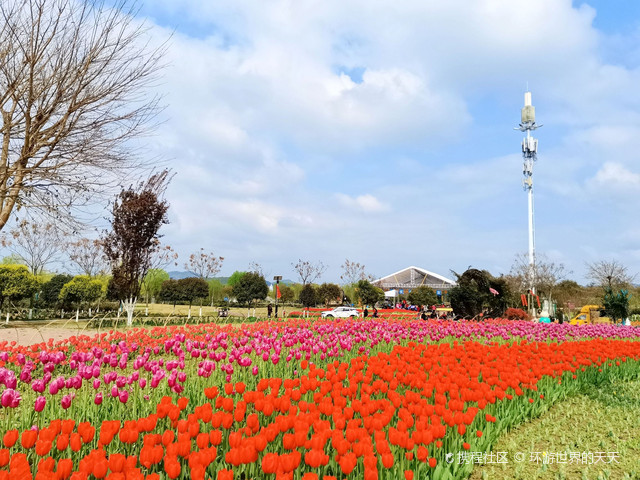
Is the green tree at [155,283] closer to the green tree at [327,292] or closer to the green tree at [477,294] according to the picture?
the green tree at [327,292]

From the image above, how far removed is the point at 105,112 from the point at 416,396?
322 inches

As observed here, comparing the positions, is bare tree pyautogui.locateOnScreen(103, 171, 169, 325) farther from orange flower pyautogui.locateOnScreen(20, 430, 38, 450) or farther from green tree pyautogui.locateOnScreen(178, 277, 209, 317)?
green tree pyautogui.locateOnScreen(178, 277, 209, 317)

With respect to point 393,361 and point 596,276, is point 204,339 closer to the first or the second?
point 393,361

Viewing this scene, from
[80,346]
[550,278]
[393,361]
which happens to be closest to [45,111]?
[80,346]

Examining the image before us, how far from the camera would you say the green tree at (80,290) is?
3278 cm

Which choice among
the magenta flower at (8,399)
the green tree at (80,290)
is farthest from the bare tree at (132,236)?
the magenta flower at (8,399)

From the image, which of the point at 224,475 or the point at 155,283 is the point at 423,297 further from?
the point at 224,475

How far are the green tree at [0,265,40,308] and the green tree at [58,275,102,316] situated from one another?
2.15 metres

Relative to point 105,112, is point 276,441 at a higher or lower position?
lower

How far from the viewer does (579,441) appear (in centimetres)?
516

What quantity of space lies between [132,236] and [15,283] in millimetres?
13869

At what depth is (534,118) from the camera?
64.2 metres

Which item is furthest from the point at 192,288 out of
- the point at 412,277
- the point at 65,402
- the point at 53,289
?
the point at 412,277

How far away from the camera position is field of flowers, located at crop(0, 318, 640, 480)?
3.00 meters
